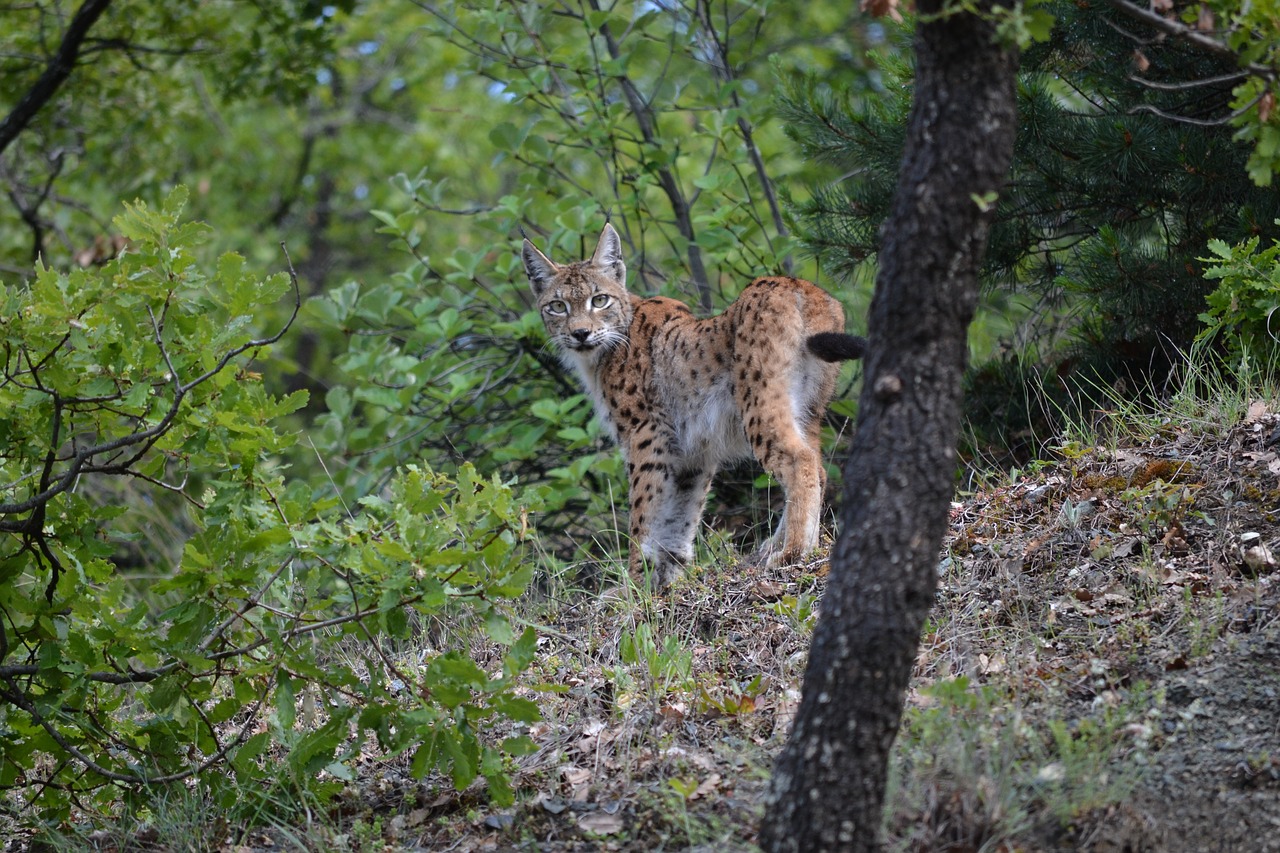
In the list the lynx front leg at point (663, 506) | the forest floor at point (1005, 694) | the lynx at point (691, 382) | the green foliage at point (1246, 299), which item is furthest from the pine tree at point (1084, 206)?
the lynx front leg at point (663, 506)

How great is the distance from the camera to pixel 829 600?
118 inches

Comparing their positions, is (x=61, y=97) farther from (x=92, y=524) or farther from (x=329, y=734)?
(x=329, y=734)

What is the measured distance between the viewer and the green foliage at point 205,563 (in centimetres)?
370

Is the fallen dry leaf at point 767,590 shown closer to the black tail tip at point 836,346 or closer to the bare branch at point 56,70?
the black tail tip at point 836,346

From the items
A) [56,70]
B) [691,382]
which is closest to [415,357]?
[691,382]

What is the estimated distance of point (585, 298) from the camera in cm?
722

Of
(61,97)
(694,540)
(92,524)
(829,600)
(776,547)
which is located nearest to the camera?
(829,600)

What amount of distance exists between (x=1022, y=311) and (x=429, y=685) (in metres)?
5.02

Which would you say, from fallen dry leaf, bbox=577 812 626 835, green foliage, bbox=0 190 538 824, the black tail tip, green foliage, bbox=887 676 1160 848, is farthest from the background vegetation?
green foliage, bbox=887 676 1160 848

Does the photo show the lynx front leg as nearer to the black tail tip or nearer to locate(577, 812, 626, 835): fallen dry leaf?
the black tail tip

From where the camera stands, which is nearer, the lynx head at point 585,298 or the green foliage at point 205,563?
the green foliage at point 205,563

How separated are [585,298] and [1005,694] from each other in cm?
398

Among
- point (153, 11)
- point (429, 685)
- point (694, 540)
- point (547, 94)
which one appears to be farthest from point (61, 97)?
point (429, 685)

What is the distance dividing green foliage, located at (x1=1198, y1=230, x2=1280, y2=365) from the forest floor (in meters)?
0.39
